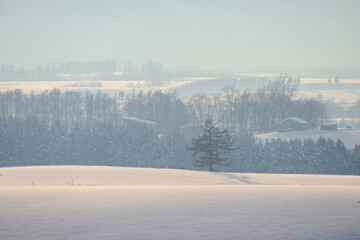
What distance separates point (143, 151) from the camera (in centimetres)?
8662

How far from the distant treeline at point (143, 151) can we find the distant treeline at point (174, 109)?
3670 cm

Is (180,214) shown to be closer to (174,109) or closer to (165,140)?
(165,140)

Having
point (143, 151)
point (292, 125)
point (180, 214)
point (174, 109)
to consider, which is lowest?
point (143, 151)

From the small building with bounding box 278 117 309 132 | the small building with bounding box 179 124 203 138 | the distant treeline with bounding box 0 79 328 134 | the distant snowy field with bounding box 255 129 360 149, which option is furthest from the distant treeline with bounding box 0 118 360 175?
the distant treeline with bounding box 0 79 328 134

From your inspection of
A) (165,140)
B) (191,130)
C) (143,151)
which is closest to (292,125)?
(191,130)

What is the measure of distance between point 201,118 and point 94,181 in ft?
402

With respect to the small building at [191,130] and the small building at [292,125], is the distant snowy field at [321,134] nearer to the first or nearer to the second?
the small building at [292,125]

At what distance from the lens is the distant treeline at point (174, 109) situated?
13750cm

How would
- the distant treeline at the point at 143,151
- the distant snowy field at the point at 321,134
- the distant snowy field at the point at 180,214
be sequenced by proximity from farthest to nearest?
the distant snowy field at the point at 321,134, the distant treeline at the point at 143,151, the distant snowy field at the point at 180,214

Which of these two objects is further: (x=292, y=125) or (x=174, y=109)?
(x=174, y=109)

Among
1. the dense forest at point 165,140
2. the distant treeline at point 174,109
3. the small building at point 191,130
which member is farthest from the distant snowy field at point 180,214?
the distant treeline at point 174,109

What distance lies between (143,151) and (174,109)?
209 feet

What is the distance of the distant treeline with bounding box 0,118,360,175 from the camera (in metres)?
73.8

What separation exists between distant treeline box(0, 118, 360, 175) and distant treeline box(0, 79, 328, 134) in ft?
120
